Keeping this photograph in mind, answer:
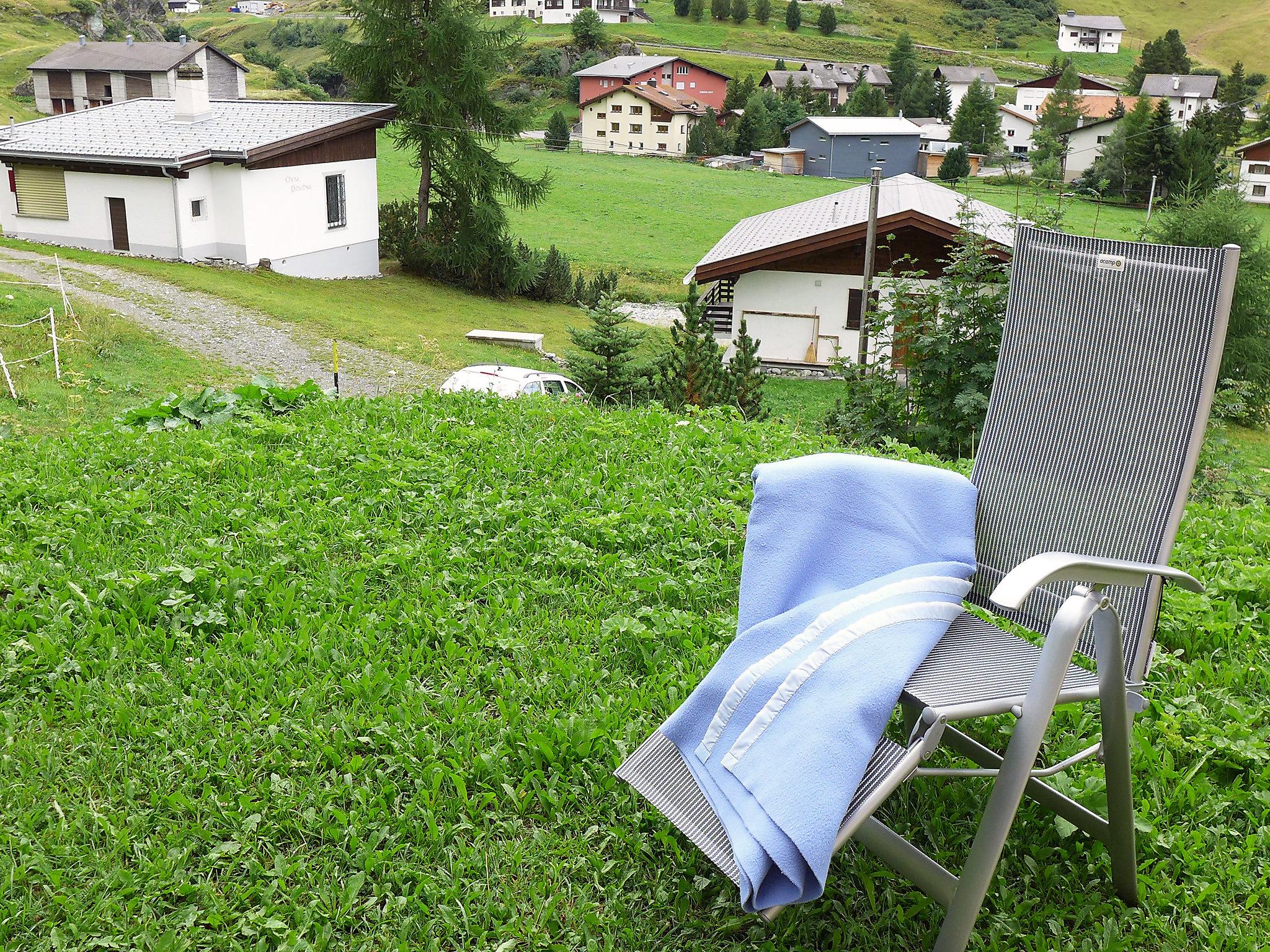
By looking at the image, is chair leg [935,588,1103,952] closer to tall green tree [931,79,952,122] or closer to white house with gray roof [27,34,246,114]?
white house with gray roof [27,34,246,114]

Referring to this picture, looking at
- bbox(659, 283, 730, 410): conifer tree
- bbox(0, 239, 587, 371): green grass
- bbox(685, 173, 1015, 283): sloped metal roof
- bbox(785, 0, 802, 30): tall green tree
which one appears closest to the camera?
bbox(659, 283, 730, 410): conifer tree

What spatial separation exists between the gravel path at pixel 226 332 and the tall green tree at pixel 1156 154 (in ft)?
142

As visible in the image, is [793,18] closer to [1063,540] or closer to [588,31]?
[588,31]

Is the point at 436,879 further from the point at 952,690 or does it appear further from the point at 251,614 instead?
the point at 251,614

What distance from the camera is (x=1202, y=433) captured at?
7.55 ft

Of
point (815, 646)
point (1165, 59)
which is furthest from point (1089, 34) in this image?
point (815, 646)

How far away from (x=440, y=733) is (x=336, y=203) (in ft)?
90.5

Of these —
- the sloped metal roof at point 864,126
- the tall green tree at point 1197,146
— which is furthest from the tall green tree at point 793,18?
the tall green tree at point 1197,146

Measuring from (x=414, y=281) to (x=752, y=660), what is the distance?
29.4 metres

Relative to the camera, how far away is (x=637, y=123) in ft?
259

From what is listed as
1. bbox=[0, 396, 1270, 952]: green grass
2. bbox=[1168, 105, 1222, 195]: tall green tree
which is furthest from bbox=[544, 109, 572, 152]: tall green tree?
bbox=[0, 396, 1270, 952]: green grass

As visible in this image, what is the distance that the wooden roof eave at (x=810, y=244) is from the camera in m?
20.4

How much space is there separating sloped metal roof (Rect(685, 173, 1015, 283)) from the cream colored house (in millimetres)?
52502

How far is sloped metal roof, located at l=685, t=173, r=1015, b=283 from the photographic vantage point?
21344mm
